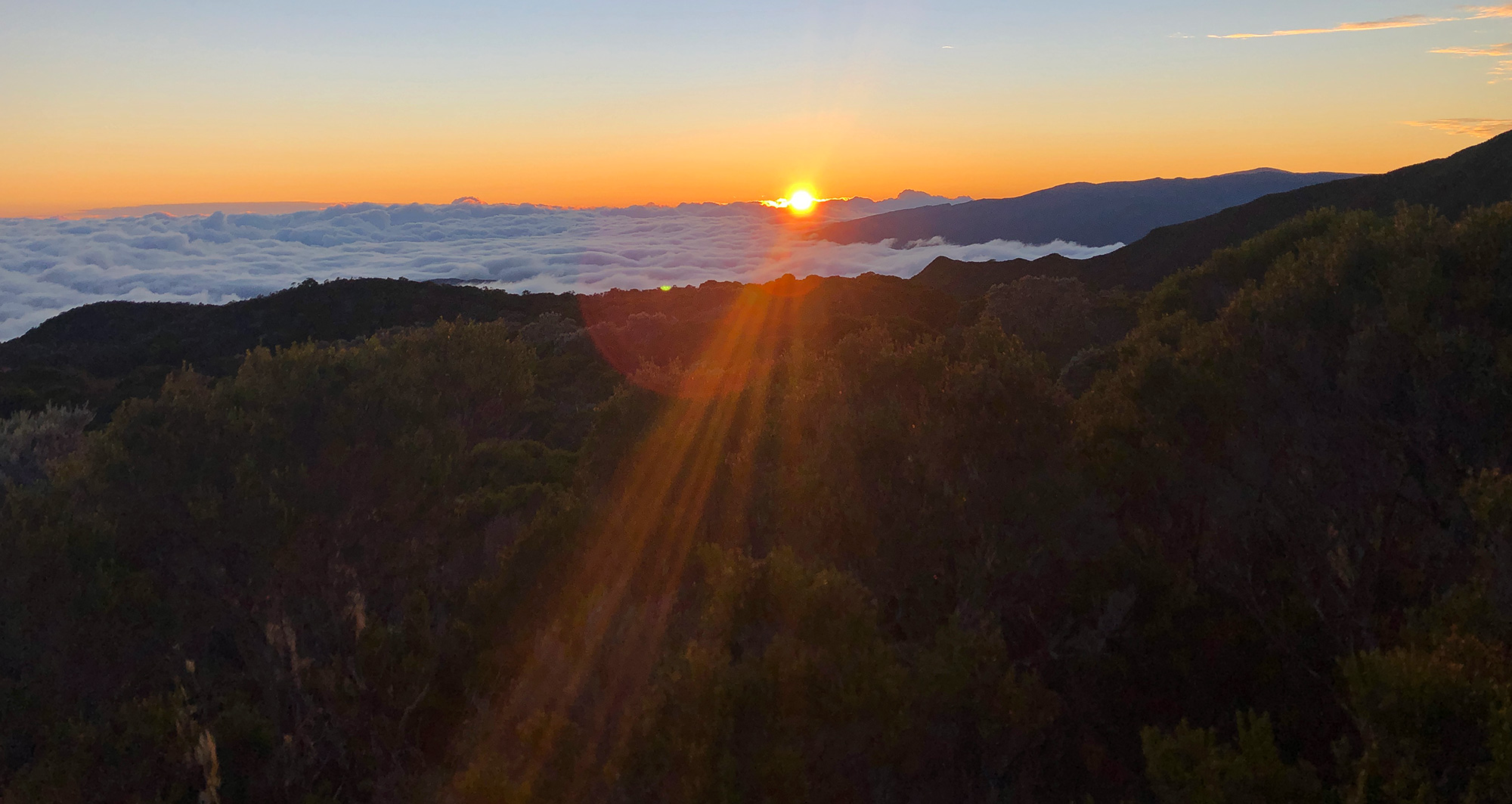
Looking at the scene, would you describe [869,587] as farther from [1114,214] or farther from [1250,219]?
[1114,214]

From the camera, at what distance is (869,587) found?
6707 millimetres

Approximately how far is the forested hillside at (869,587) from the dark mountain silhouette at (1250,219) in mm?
49033

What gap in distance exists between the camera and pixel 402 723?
7703 millimetres

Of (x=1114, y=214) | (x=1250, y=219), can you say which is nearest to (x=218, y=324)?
(x=1250, y=219)

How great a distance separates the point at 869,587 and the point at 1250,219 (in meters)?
78.1

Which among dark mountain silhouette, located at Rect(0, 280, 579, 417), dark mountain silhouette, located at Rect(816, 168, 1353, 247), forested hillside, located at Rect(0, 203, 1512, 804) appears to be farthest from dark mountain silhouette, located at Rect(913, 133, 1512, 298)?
dark mountain silhouette, located at Rect(816, 168, 1353, 247)

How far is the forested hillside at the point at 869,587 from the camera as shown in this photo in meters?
5.08

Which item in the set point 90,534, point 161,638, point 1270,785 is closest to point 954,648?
point 1270,785

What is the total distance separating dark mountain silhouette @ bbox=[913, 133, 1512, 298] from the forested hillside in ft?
161

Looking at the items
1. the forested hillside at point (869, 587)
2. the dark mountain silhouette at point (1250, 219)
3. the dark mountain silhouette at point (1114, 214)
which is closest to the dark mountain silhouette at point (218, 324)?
the forested hillside at point (869, 587)

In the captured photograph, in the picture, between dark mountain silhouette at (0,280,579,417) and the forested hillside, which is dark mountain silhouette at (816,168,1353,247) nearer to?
dark mountain silhouette at (0,280,579,417)

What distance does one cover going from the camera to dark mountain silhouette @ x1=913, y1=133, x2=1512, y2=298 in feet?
165

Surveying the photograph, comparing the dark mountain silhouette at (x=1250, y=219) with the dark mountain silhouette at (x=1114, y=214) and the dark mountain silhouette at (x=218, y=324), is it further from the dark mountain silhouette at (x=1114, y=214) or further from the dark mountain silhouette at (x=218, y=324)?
the dark mountain silhouette at (x=1114, y=214)

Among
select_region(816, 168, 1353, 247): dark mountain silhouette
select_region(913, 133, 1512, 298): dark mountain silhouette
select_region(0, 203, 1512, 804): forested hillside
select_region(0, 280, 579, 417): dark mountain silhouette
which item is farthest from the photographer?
select_region(816, 168, 1353, 247): dark mountain silhouette
